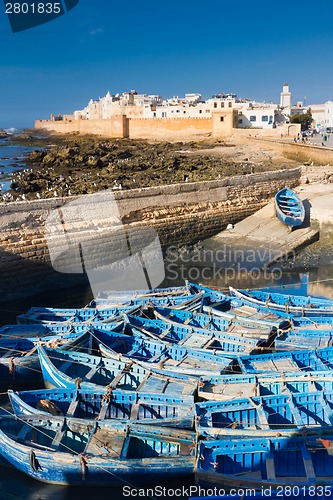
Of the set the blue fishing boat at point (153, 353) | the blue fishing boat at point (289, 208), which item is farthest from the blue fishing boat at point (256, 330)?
the blue fishing boat at point (289, 208)

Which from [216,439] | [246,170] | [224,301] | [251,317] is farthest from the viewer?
[246,170]

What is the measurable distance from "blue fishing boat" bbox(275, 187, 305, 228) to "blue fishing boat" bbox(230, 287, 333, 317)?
772 cm

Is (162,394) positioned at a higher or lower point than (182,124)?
lower

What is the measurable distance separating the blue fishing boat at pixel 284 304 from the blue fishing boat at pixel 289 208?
304 inches

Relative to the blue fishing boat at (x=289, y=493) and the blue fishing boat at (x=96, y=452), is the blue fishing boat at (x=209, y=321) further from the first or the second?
the blue fishing boat at (x=289, y=493)

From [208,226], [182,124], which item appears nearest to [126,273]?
[208,226]

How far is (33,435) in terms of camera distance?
9156 mm

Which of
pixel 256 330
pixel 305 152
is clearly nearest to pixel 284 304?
pixel 256 330

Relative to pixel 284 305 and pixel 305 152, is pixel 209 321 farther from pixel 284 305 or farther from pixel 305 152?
pixel 305 152

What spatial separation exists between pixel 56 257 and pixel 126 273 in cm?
292

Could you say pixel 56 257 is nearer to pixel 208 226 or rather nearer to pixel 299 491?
pixel 208 226

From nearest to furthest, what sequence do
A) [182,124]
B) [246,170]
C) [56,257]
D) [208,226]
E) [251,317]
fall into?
[251,317] < [56,257] < [208,226] < [246,170] < [182,124]

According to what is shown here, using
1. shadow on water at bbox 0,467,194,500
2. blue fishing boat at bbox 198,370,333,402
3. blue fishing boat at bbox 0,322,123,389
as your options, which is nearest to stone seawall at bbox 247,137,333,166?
blue fishing boat at bbox 0,322,123,389

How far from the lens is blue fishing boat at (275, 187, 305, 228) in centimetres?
2214
